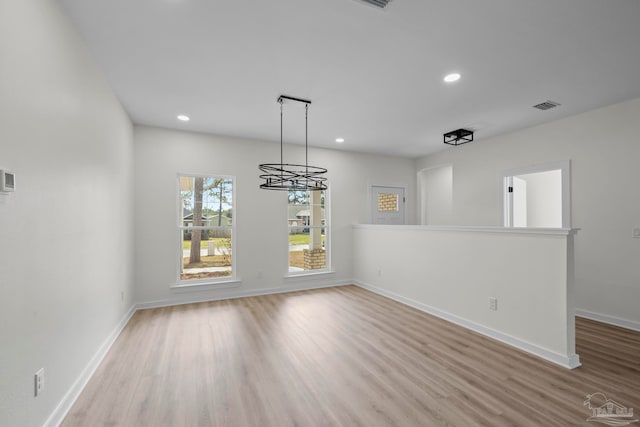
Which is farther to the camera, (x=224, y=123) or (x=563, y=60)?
(x=224, y=123)

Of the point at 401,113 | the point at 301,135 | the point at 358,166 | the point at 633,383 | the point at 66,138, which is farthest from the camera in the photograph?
the point at 358,166

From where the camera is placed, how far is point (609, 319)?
3.48 metres

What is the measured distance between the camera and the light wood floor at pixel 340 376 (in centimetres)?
187

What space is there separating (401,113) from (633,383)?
333 cm

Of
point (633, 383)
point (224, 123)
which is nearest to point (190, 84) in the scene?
point (224, 123)

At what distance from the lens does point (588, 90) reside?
306 cm

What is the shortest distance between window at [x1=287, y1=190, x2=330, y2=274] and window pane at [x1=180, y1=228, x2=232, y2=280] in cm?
111

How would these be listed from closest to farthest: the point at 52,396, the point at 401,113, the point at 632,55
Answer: the point at 52,396, the point at 632,55, the point at 401,113

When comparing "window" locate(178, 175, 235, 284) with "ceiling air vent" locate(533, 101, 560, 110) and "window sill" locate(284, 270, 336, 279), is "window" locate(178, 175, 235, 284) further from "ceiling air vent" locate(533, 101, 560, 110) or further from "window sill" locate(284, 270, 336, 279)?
"ceiling air vent" locate(533, 101, 560, 110)

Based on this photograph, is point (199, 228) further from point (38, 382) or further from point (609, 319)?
point (609, 319)

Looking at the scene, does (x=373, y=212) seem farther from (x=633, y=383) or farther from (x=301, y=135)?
(x=633, y=383)

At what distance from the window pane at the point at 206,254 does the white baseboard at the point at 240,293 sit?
12.5 inches

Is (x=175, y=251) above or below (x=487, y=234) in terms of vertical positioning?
below

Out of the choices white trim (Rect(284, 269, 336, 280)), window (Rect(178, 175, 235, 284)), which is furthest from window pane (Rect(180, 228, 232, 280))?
white trim (Rect(284, 269, 336, 280))
